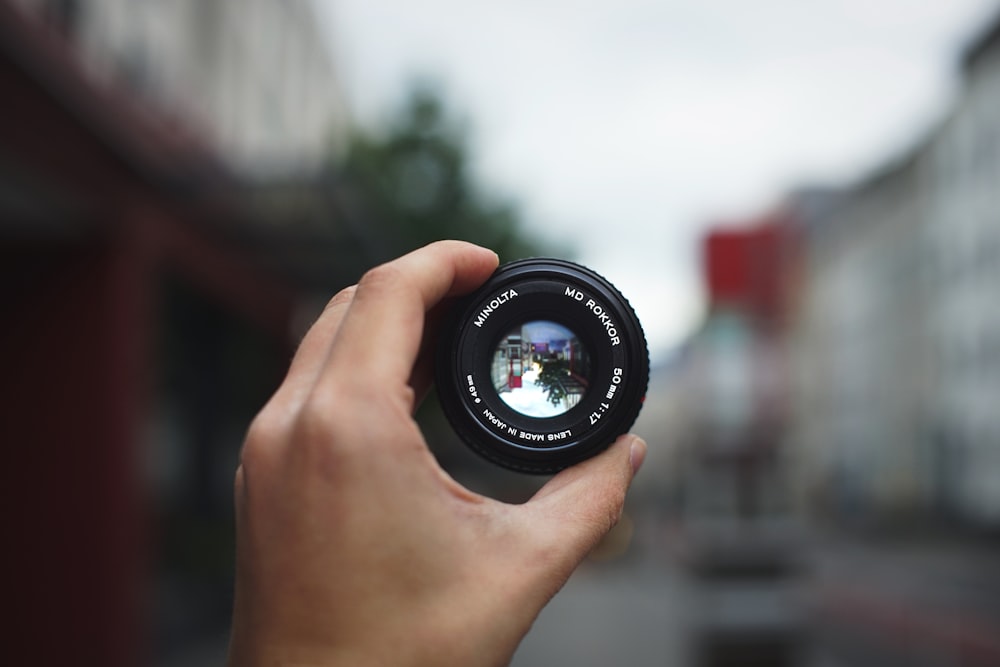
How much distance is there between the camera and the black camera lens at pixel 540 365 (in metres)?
1.39

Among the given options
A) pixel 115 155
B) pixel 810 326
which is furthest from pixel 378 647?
pixel 810 326

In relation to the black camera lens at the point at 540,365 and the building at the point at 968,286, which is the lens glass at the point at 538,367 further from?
the building at the point at 968,286

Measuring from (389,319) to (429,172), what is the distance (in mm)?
17036

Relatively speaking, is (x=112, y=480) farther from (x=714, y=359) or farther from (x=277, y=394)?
(x=714, y=359)

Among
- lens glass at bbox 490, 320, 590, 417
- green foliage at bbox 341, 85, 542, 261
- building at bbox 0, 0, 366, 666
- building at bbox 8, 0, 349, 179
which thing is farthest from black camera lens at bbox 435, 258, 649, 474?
green foliage at bbox 341, 85, 542, 261

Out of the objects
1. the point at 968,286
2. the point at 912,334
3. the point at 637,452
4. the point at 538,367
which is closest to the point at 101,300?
the point at 538,367

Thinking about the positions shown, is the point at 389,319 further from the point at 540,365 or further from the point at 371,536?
the point at 540,365

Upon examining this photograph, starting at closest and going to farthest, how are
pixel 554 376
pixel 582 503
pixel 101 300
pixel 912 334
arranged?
pixel 582 503 < pixel 554 376 < pixel 101 300 < pixel 912 334

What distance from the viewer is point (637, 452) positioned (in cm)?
136

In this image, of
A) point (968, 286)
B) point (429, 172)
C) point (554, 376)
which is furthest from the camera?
point (968, 286)

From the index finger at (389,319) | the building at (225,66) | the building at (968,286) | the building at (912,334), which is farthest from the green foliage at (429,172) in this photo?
the building at (912,334)

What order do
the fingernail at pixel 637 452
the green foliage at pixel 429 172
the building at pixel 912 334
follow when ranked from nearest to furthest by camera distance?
the fingernail at pixel 637 452
the green foliage at pixel 429 172
the building at pixel 912 334

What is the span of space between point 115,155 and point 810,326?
58.9 metres

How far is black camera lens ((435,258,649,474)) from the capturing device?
4.55 feet
